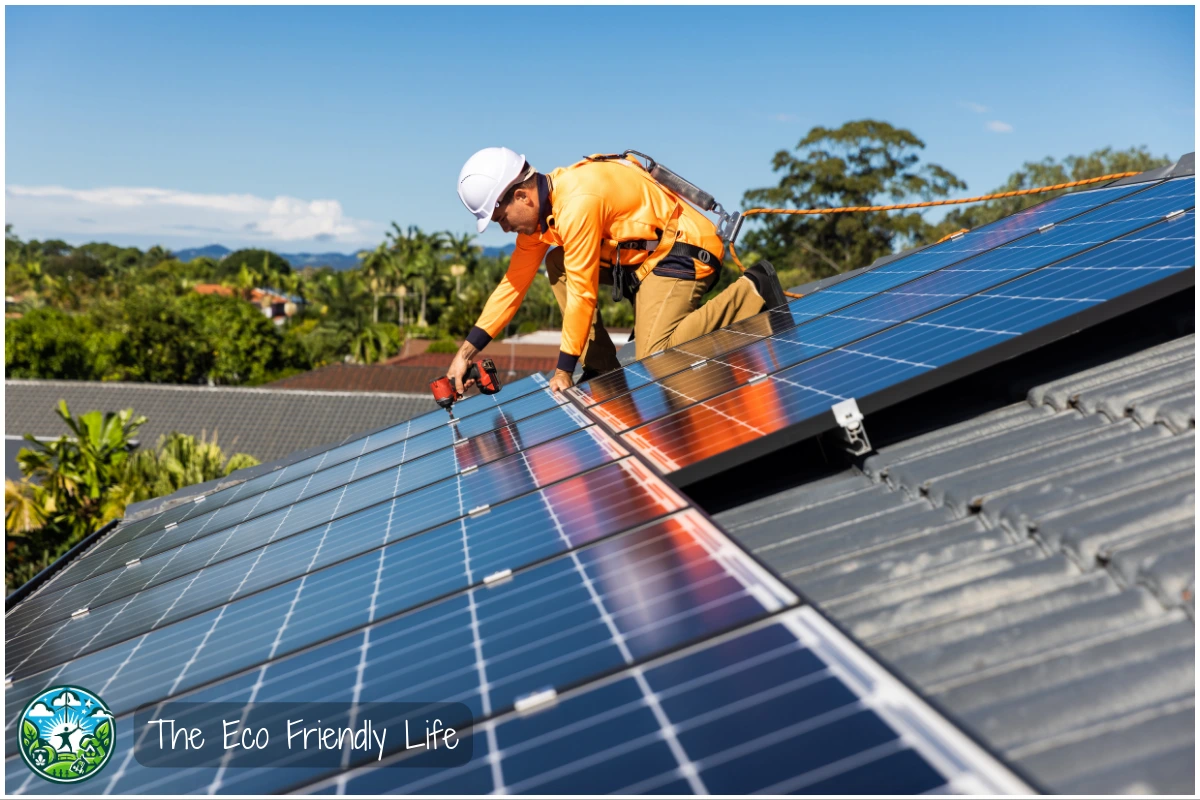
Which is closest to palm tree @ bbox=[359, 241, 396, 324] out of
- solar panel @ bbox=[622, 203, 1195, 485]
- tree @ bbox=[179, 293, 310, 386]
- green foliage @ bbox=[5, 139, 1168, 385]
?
green foliage @ bbox=[5, 139, 1168, 385]

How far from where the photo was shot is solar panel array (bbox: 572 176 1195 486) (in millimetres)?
4172

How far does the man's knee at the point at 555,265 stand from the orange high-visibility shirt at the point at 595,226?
0.73 feet

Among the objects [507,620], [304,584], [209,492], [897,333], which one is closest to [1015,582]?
[507,620]

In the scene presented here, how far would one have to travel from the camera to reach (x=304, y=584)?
4484 millimetres

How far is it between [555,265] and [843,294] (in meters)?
2.36

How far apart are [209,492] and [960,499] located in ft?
23.9

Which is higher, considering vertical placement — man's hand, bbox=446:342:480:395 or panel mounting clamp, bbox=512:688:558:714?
man's hand, bbox=446:342:480:395

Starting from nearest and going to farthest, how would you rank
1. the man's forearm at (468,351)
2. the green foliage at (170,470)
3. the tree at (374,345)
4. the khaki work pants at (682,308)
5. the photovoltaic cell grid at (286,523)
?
the photovoltaic cell grid at (286,523) → the khaki work pants at (682,308) → the man's forearm at (468,351) → the green foliage at (170,470) → the tree at (374,345)

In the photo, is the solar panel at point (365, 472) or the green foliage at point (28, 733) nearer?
the green foliage at point (28, 733)

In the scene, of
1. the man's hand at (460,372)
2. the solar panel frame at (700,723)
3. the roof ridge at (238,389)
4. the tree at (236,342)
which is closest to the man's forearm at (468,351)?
the man's hand at (460,372)

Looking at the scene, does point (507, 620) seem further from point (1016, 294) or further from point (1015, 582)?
point (1016, 294)

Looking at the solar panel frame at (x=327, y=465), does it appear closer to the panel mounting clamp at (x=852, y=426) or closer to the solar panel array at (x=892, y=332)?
the solar panel array at (x=892, y=332)

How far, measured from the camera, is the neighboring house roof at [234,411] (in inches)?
1655

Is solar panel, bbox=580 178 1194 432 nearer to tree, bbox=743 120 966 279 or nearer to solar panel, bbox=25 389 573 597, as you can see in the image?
solar panel, bbox=25 389 573 597
